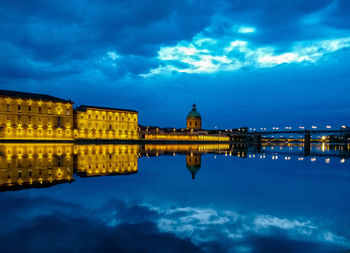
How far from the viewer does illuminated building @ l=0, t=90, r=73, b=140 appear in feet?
216

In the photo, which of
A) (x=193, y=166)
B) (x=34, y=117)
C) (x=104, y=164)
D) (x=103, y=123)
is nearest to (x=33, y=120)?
(x=34, y=117)

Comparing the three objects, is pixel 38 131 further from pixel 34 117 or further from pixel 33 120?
pixel 34 117

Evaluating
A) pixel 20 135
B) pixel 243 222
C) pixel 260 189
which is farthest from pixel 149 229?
pixel 20 135

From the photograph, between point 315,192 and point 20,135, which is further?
point 20,135

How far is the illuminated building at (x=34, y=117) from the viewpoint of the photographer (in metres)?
65.8

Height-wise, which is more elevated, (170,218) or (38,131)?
(38,131)

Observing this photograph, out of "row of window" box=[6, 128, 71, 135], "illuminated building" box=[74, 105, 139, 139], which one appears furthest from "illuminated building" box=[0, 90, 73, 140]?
"illuminated building" box=[74, 105, 139, 139]

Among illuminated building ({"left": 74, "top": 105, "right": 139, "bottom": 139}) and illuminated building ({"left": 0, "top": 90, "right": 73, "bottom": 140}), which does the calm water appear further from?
illuminated building ({"left": 74, "top": 105, "right": 139, "bottom": 139})

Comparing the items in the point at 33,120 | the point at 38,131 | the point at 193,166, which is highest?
the point at 33,120

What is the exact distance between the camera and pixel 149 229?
645 cm

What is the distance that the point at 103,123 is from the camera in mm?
88438

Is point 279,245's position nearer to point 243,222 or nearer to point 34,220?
point 243,222

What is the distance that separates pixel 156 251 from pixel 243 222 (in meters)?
2.82

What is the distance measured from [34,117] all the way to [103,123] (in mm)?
22662
